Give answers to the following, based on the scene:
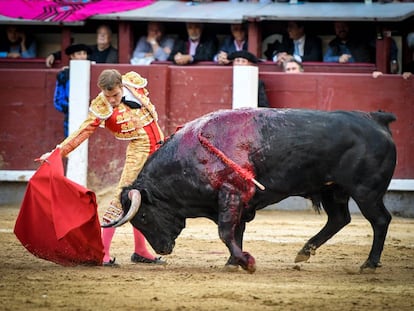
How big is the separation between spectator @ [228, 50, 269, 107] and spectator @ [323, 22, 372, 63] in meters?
0.99

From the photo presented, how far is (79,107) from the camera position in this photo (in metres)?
10.7

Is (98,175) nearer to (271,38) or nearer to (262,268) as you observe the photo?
(271,38)

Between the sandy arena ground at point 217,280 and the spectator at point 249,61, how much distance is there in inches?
86.6

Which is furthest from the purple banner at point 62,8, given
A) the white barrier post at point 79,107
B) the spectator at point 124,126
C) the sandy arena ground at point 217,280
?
the spectator at point 124,126

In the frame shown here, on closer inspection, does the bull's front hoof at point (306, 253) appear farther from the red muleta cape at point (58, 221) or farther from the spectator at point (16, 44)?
the spectator at point (16, 44)

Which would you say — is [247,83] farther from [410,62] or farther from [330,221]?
[330,221]

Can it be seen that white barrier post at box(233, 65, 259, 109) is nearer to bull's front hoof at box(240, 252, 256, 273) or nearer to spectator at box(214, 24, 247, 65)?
spectator at box(214, 24, 247, 65)

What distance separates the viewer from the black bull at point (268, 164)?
6246 millimetres

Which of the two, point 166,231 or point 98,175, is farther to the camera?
point 98,175

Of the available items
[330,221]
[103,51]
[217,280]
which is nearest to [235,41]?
[103,51]

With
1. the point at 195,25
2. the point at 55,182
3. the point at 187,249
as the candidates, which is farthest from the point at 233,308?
the point at 195,25

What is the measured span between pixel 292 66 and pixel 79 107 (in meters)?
2.21

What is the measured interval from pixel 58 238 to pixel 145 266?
24.7 inches

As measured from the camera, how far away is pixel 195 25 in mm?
11383
